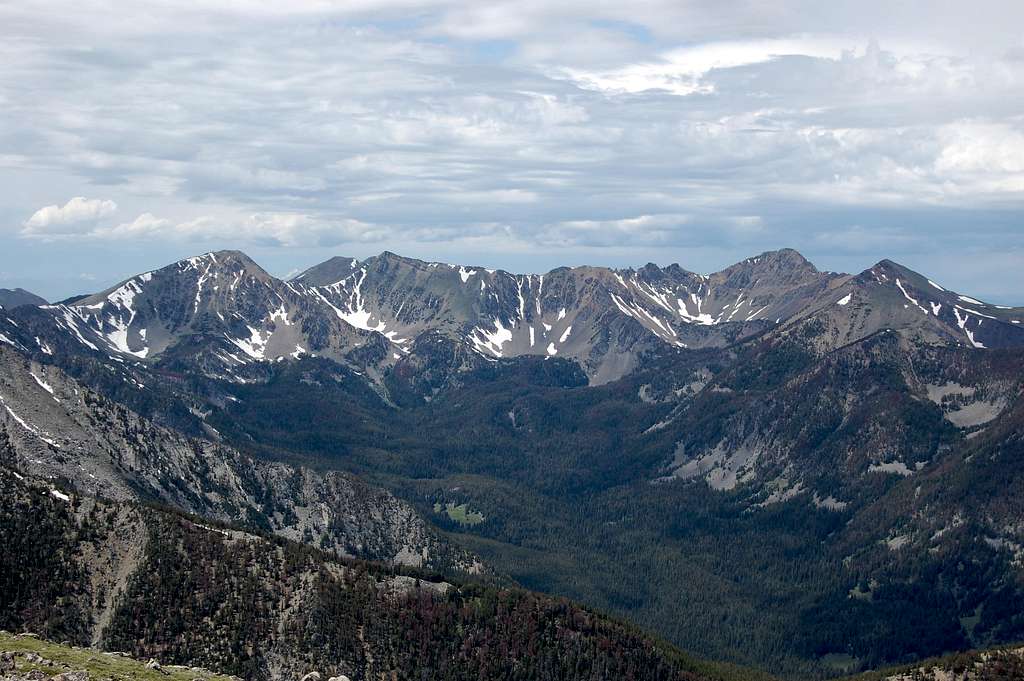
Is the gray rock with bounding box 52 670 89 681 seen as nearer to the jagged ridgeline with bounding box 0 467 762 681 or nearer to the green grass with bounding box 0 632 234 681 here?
the green grass with bounding box 0 632 234 681

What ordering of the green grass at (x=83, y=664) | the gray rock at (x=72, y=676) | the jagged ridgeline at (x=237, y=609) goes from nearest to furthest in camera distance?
the gray rock at (x=72, y=676) < the green grass at (x=83, y=664) < the jagged ridgeline at (x=237, y=609)

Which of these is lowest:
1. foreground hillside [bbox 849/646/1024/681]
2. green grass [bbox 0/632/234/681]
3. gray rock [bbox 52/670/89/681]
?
foreground hillside [bbox 849/646/1024/681]

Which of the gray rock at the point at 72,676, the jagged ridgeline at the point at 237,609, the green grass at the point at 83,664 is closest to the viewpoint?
the gray rock at the point at 72,676

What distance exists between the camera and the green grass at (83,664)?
306ft

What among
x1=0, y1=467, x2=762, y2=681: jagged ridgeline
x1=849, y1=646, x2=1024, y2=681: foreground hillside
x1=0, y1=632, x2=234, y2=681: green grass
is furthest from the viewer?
x1=0, y1=467, x2=762, y2=681: jagged ridgeline

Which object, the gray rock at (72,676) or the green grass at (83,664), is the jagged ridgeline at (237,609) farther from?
the gray rock at (72,676)

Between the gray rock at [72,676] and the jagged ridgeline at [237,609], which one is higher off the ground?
the gray rock at [72,676]

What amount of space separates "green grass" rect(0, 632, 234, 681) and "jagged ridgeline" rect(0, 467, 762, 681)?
5540 cm

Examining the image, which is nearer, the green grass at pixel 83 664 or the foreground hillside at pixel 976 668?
the green grass at pixel 83 664

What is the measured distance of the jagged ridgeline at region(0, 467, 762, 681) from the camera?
16800cm

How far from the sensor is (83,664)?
9906 centimetres

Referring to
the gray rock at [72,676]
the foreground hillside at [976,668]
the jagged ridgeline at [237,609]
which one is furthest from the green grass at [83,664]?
A: the foreground hillside at [976,668]

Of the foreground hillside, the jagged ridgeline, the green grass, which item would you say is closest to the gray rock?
the green grass

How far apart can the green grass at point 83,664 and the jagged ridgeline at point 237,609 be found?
182 feet
